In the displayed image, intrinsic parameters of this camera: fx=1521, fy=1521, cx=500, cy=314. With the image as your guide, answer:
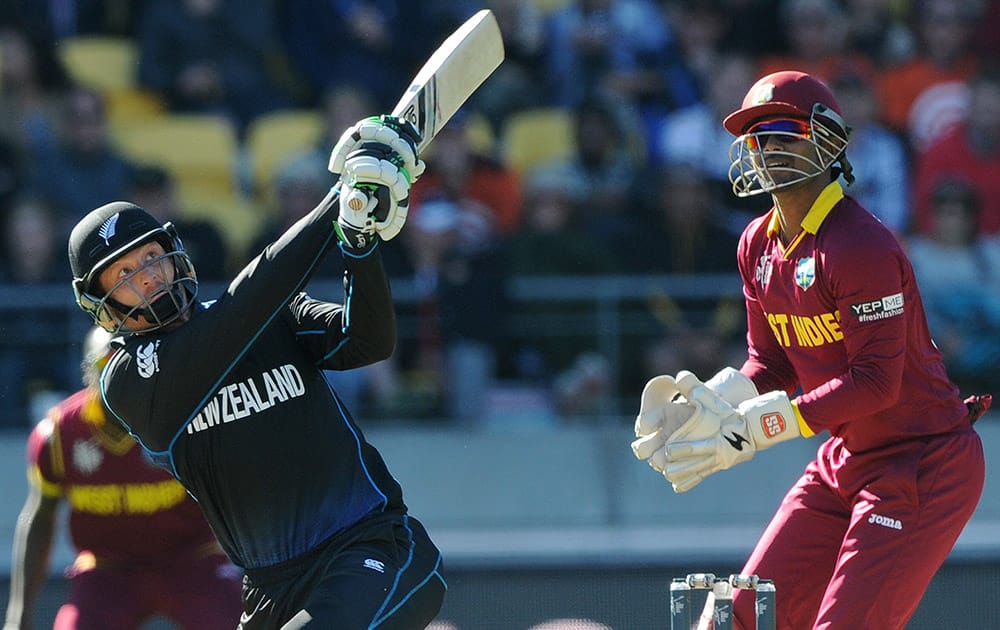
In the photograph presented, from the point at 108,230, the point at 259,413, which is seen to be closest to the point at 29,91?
the point at 108,230

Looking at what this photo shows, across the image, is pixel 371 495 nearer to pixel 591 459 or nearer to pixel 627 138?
pixel 591 459

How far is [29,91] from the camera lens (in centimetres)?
901

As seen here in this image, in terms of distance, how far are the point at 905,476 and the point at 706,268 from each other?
4335 mm

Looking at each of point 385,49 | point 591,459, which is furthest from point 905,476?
point 385,49

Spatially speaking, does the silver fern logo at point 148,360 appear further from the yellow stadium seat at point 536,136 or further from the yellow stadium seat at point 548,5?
the yellow stadium seat at point 548,5

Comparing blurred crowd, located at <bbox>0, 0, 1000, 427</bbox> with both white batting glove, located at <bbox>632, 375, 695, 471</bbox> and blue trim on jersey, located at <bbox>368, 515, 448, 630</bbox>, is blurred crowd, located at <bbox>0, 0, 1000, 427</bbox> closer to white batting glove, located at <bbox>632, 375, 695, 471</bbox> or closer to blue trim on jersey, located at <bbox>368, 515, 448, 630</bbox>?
white batting glove, located at <bbox>632, 375, 695, 471</bbox>

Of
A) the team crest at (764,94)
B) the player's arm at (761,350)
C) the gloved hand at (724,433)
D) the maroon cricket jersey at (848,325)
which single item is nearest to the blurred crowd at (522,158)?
the player's arm at (761,350)

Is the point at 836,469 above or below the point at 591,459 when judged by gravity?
above

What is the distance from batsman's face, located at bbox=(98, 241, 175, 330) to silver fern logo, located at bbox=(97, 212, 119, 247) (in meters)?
0.06

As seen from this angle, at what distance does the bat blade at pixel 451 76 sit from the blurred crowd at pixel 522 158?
3.52m

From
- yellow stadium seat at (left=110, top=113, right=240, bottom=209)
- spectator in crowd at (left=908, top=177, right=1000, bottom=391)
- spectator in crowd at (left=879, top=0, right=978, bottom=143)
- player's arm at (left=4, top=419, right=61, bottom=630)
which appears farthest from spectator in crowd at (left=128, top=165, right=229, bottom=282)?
spectator in crowd at (left=879, top=0, right=978, bottom=143)

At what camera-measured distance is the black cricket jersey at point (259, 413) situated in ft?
11.9

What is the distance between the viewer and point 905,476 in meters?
3.91

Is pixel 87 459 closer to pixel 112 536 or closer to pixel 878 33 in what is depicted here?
pixel 112 536
